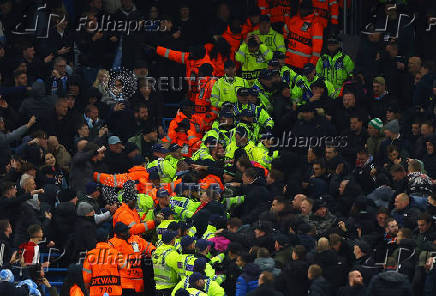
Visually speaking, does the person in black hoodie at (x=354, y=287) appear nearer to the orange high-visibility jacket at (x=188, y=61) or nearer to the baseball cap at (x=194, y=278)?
the baseball cap at (x=194, y=278)

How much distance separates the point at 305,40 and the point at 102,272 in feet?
24.0

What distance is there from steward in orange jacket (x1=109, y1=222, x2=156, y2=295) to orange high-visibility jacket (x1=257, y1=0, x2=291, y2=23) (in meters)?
7.08

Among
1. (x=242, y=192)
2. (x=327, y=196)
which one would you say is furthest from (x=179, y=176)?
(x=327, y=196)

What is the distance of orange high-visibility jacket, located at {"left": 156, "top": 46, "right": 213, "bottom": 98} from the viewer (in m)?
25.6

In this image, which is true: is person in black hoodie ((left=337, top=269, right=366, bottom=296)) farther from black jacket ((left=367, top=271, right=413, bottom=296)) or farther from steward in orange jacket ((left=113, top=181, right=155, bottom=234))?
steward in orange jacket ((left=113, top=181, right=155, bottom=234))

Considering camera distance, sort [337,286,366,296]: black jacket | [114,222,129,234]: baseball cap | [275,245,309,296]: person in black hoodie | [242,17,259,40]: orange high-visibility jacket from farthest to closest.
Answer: [242,17,259,40]: orange high-visibility jacket, [114,222,129,234]: baseball cap, [275,245,309,296]: person in black hoodie, [337,286,366,296]: black jacket

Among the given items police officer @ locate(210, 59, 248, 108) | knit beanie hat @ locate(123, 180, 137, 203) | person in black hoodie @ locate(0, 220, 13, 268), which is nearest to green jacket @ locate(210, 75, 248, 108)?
police officer @ locate(210, 59, 248, 108)

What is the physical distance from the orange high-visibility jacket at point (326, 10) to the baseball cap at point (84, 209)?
22.6 feet

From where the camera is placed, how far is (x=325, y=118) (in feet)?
78.1

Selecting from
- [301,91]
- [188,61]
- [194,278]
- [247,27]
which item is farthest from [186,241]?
[247,27]

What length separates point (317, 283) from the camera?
18.6m

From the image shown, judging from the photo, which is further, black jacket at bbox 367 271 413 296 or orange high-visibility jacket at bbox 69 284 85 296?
orange high-visibility jacket at bbox 69 284 85 296

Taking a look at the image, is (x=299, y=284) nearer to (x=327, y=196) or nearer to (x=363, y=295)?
(x=363, y=295)

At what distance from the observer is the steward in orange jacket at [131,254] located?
21.3m
